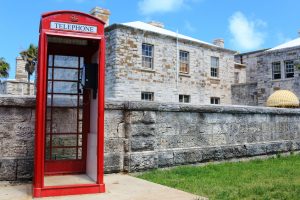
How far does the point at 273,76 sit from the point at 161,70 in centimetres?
1066

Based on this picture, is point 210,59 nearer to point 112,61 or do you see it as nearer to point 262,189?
point 112,61

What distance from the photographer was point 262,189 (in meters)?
6.12

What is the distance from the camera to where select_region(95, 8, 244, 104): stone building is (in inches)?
893

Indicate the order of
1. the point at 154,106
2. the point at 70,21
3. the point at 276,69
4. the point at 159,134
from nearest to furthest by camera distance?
the point at 70,21 → the point at 154,106 → the point at 159,134 → the point at 276,69

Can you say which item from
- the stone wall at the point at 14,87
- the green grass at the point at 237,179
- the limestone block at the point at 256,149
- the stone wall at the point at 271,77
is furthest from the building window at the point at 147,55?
the green grass at the point at 237,179

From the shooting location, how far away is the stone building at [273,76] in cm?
2778

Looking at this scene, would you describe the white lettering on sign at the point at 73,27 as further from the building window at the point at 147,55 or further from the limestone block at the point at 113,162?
the building window at the point at 147,55

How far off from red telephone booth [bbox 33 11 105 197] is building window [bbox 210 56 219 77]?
74.6ft

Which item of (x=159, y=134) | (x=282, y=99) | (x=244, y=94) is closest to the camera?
(x=159, y=134)

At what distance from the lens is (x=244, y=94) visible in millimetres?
30297

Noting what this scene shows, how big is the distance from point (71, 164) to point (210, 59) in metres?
23.0

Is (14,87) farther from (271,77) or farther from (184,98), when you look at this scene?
(271,77)

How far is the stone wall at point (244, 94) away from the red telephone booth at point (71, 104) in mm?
24754

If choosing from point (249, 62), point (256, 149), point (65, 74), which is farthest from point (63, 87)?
point (249, 62)
